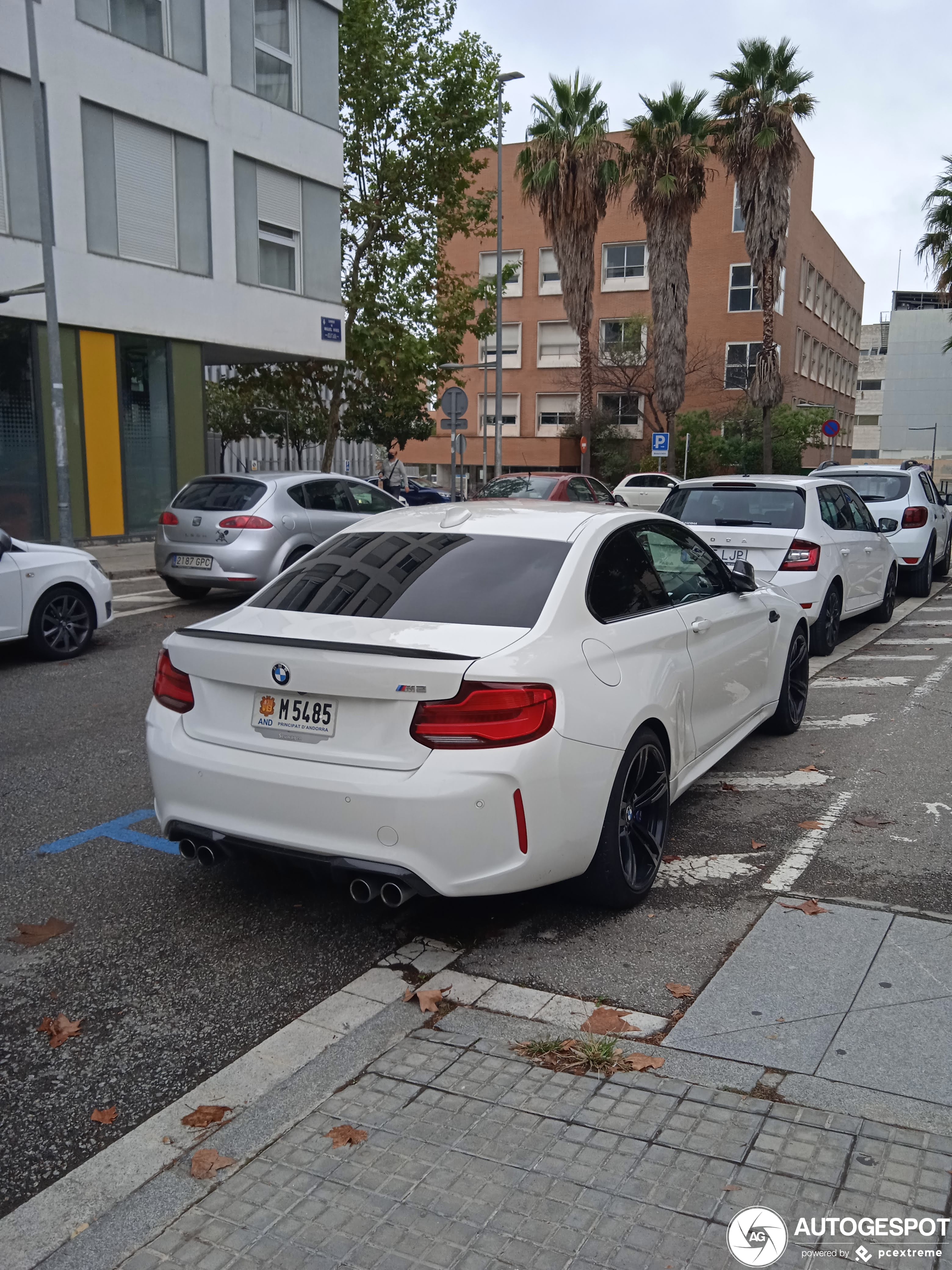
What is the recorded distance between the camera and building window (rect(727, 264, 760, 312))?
5097 centimetres

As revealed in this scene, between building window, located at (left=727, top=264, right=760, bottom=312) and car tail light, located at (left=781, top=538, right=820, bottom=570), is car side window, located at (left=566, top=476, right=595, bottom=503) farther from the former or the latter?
building window, located at (left=727, top=264, right=760, bottom=312)

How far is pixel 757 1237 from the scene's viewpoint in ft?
7.90

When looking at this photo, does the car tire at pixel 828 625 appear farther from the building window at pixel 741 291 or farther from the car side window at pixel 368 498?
the building window at pixel 741 291

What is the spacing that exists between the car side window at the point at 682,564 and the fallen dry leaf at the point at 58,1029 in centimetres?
294

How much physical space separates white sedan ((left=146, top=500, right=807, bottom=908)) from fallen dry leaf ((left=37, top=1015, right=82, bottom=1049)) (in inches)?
30.0

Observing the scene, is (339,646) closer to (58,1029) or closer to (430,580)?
(430,580)

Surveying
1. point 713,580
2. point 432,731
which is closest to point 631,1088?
point 432,731

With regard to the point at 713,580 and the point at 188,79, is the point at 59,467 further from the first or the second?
the point at 713,580

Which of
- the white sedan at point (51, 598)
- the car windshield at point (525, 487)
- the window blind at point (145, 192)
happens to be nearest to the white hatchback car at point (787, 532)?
the white sedan at point (51, 598)

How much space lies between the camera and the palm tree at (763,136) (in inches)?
1323

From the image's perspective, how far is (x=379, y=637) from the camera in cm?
384

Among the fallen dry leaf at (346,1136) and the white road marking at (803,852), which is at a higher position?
the fallen dry leaf at (346,1136)

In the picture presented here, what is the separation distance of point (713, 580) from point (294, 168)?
20526 millimetres

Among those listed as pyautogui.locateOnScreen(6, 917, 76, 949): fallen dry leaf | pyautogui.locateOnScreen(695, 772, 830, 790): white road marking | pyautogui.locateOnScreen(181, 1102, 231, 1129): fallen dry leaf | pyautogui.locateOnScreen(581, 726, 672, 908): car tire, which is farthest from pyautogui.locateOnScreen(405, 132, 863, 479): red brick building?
pyautogui.locateOnScreen(181, 1102, 231, 1129): fallen dry leaf
